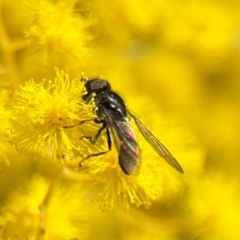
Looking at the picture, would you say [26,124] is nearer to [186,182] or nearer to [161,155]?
[161,155]

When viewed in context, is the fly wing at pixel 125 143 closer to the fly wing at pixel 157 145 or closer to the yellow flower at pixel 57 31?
the fly wing at pixel 157 145

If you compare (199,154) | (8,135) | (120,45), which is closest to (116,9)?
(120,45)

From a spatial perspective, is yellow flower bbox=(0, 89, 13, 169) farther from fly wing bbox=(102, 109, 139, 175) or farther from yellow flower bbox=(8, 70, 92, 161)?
fly wing bbox=(102, 109, 139, 175)

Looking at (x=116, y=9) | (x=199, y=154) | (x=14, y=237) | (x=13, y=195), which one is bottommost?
(x=14, y=237)

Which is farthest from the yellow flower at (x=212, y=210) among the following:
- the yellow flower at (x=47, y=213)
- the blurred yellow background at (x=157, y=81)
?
the yellow flower at (x=47, y=213)

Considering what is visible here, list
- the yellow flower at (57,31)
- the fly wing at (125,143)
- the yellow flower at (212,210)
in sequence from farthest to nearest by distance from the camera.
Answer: the yellow flower at (212,210) < the yellow flower at (57,31) < the fly wing at (125,143)

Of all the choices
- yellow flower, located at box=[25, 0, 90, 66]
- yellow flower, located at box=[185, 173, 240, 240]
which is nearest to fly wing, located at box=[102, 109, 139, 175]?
yellow flower, located at box=[25, 0, 90, 66]

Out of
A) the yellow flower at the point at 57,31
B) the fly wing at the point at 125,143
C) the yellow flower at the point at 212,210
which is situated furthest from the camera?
the yellow flower at the point at 212,210
